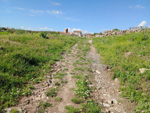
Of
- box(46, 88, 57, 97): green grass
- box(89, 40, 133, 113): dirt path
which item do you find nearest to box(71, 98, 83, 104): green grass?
box(89, 40, 133, 113): dirt path

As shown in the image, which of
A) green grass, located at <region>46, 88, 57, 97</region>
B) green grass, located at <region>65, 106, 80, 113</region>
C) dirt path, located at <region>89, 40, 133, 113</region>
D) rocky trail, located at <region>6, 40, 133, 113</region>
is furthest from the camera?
green grass, located at <region>46, 88, 57, 97</region>

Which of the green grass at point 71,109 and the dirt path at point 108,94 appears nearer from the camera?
the green grass at point 71,109

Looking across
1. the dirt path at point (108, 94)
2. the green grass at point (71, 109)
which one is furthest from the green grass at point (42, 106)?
the dirt path at point (108, 94)

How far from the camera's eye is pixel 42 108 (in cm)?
410

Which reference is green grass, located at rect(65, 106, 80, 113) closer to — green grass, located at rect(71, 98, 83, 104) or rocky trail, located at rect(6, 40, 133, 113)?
rocky trail, located at rect(6, 40, 133, 113)

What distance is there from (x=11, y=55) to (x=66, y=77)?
372 centimetres

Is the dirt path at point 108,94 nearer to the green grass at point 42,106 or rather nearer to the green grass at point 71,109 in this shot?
the green grass at point 71,109

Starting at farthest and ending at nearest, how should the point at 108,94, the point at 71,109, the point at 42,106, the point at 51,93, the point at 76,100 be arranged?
the point at 108,94, the point at 51,93, the point at 76,100, the point at 42,106, the point at 71,109

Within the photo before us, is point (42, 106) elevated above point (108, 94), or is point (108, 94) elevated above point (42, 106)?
point (108, 94)

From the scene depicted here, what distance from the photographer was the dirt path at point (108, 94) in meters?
4.46

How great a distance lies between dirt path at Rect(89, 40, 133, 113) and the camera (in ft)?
14.6

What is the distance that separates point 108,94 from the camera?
541cm

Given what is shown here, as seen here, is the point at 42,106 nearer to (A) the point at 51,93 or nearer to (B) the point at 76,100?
(A) the point at 51,93

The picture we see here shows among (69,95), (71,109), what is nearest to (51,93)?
(69,95)
